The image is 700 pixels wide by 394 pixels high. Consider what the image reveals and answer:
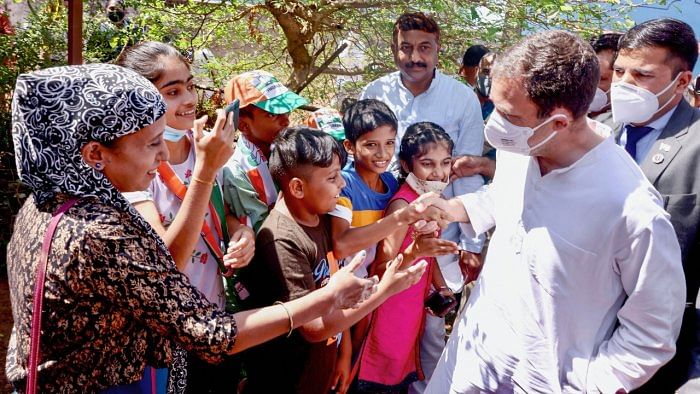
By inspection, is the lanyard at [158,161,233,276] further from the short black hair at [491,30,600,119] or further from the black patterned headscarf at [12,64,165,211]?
the short black hair at [491,30,600,119]

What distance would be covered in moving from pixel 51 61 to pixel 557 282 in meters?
5.68

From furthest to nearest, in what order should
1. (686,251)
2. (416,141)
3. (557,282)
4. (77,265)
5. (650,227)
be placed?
(416,141) < (686,251) < (557,282) < (650,227) < (77,265)

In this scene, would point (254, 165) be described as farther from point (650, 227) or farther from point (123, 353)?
point (650, 227)

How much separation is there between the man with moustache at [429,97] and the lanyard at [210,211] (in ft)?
4.68

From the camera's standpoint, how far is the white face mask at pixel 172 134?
105 inches

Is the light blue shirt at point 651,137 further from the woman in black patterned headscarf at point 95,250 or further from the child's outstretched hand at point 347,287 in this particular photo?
the woman in black patterned headscarf at point 95,250

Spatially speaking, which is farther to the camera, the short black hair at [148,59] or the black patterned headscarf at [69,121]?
the short black hair at [148,59]

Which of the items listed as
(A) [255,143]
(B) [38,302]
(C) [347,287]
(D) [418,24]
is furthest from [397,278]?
(D) [418,24]

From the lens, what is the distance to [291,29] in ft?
19.5

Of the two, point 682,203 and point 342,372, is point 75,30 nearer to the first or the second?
point 342,372

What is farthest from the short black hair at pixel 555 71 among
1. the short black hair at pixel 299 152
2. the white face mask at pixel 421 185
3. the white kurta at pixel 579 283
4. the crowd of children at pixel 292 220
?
the white face mask at pixel 421 185

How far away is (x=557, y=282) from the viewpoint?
6.96ft

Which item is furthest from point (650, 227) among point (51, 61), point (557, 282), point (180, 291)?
point (51, 61)

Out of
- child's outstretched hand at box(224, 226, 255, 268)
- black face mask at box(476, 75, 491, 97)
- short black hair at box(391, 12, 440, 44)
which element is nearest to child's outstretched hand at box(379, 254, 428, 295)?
child's outstretched hand at box(224, 226, 255, 268)
